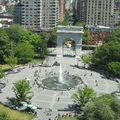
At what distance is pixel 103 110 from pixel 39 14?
97928mm

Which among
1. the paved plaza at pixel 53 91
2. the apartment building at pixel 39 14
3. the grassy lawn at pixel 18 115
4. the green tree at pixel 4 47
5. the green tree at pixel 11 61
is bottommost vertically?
the grassy lawn at pixel 18 115

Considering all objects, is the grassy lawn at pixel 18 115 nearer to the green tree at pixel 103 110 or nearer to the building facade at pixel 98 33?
the green tree at pixel 103 110

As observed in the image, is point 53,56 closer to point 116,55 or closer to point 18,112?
point 116,55

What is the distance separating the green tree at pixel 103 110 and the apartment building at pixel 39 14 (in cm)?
9220

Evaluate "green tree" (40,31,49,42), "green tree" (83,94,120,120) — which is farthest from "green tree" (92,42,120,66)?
"green tree" (83,94,120,120)

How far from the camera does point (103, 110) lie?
144 feet

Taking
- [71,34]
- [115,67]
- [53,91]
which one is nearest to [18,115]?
[53,91]

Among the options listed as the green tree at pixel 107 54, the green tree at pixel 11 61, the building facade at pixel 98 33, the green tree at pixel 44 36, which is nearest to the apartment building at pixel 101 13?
the building facade at pixel 98 33

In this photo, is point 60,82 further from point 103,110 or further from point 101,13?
point 101,13

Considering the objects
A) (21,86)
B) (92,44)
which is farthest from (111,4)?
(21,86)

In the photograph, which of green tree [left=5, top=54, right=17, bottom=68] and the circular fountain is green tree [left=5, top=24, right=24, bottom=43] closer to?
green tree [left=5, top=54, right=17, bottom=68]

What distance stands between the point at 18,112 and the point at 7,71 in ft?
101

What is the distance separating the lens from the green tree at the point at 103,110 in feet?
143

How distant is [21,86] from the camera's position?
2399 inches
